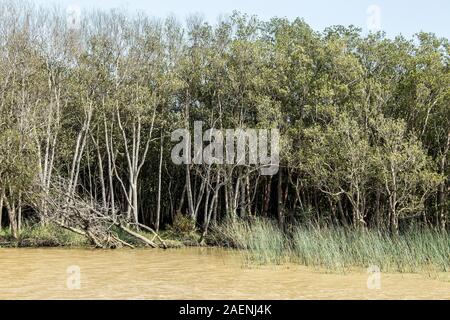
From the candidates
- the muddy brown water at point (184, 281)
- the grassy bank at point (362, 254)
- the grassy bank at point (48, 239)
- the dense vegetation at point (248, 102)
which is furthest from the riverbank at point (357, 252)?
the grassy bank at point (48, 239)

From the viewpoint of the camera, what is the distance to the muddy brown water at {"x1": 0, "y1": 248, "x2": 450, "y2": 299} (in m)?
12.8

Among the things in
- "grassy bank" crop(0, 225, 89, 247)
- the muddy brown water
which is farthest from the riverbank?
"grassy bank" crop(0, 225, 89, 247)

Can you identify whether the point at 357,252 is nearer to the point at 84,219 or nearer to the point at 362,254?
the point at 362,254

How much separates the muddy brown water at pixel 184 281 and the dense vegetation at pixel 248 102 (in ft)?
18.3

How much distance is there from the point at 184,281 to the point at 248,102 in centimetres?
1813

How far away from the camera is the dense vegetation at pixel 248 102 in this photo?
25297 millimetres

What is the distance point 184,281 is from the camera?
14984 mm

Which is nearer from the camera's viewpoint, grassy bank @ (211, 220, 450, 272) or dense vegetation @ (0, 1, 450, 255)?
grassy bank @ (211, 220, 450, 272)

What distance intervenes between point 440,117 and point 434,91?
4.54ft

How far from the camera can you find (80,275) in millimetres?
15828

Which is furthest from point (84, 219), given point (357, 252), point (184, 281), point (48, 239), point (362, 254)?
point (362, 254)

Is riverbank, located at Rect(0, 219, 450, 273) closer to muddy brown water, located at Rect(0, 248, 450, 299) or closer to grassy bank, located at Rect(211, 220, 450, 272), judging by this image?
grassy bank, located at Rect(211, 220, 450, 272)

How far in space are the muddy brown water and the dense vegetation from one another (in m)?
5.57
